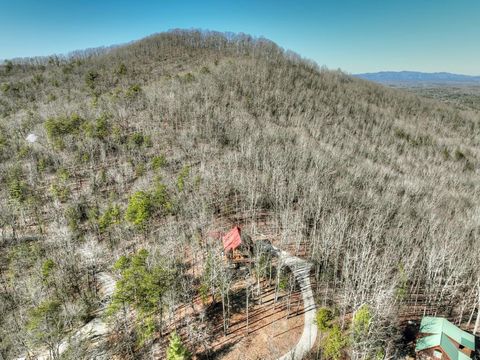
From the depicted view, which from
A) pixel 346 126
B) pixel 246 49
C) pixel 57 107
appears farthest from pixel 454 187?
pixel 246 49

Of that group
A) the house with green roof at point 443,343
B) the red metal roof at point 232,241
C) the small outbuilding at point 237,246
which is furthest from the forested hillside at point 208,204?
the small outbuilding at point 237,246

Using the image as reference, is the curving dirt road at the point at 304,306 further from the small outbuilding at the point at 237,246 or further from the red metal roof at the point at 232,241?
the red metal roof at the point at 232,241

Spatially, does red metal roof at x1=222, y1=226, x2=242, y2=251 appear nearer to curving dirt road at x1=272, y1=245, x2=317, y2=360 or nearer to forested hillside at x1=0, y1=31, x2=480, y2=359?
forested hillside at x1=0, y1=31, x2=480, y2=359

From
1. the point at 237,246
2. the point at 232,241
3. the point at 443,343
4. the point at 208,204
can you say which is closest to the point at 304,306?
the point at 237,246

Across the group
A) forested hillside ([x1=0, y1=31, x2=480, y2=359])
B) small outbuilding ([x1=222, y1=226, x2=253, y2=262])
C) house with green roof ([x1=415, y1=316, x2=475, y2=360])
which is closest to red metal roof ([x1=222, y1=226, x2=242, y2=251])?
small outbuilding ([x1=222, y1=226, x2=253, y2=262])

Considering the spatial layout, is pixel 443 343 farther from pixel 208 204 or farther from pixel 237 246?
pixel 208 204

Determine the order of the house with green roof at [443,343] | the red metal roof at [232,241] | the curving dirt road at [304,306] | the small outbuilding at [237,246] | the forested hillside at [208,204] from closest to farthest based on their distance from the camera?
the house with green roof at [443,343] → the curving dirt road at [304,306] → the forested hillside at [208,204] → the red metal roof at [232,241] → the small outbuilding at [237,246]
